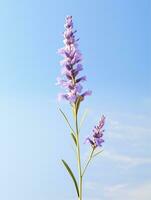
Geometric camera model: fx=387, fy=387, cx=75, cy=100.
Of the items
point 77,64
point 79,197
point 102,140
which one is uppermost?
point 77,64

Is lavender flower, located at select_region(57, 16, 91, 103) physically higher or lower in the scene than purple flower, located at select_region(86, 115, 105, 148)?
higher

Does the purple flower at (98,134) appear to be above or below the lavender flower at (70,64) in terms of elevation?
below

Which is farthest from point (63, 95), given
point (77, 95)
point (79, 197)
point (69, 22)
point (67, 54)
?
point (79, 197)

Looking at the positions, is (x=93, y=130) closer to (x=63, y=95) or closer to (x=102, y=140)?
(x=102, y=140)

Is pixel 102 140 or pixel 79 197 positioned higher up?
pixel 102 140

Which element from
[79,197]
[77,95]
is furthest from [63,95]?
[79,197]

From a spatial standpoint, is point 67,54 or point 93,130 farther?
→ point 93,130
